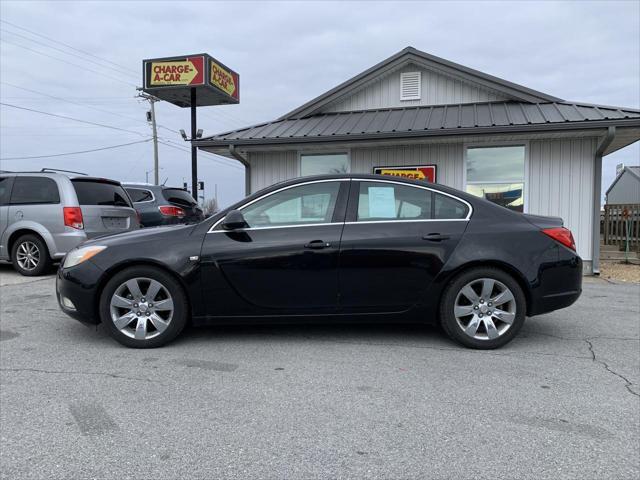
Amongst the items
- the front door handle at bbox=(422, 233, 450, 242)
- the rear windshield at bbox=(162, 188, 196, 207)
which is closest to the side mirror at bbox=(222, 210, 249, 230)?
the front door handle at bbox=(422, 233, 450, 242)

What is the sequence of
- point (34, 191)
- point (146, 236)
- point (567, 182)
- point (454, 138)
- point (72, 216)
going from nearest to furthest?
point (146, 236), point (72, 216), point (34, 191), point (454, 138), point (567, 182)

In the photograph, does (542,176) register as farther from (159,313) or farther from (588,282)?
(159,313)

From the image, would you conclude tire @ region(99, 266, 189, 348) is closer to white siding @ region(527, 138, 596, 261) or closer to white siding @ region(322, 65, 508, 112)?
white siding @ region(527, 138, 596, 261)

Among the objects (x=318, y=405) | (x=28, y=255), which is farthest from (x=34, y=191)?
(x=318, y=405)

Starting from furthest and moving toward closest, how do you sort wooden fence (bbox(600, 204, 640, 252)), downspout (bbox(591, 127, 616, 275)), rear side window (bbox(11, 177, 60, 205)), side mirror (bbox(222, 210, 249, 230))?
wooden fence (bbox(600, 204, 640, 252)) → downspout (bbox(591, 127, 616, 275)) → rear side window (bbox(11, 177, 60, 205)) → side mirror (bbox(222, 210, 249, 230))

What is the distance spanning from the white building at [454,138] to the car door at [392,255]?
16.1 feet

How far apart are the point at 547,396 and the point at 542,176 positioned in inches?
281

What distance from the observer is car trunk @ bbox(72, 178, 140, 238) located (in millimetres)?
7934

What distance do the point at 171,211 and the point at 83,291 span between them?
6.33 metres

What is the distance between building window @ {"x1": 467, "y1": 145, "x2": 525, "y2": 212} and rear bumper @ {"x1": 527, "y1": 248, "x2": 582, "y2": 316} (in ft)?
18.3

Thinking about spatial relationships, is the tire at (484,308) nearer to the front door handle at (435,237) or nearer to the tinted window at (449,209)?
the front door handle at (435,237)

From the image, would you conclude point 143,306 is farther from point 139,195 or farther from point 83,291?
point 139,195

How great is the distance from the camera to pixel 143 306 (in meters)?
4.17

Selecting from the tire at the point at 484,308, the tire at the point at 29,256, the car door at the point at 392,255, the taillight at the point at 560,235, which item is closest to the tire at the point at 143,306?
the car door at the point at 392,255
